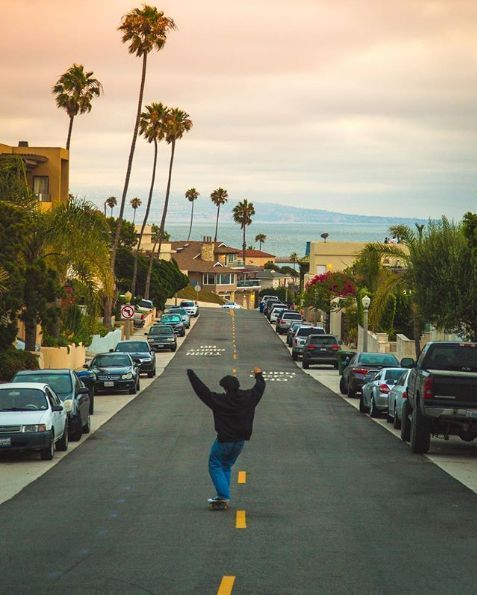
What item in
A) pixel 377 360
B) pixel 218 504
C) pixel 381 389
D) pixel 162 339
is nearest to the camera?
pixel 218 504

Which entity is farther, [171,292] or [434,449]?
[171,292]

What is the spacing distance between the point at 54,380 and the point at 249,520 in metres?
13.1

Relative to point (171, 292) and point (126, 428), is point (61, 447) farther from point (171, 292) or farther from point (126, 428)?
point (171, 292)

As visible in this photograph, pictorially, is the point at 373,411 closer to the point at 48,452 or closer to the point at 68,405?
the point at 68,405

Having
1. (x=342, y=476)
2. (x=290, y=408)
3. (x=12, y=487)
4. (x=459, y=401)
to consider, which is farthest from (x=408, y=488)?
(x=290, y=408)

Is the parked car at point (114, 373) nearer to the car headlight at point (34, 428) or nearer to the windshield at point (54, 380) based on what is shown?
the windshield at point (54, 380)

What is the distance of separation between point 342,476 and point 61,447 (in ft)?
22.0

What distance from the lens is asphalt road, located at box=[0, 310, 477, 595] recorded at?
451 inches

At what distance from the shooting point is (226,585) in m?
10.9

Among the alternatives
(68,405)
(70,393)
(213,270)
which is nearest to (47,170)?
(70,393)

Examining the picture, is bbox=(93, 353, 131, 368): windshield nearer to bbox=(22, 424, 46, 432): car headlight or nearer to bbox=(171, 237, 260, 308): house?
bbox=(22, 424, 46, 432): car headlight

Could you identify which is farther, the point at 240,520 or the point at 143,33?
the point at 143,33

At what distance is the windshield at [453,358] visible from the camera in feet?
77.6

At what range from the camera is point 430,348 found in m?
24.1
